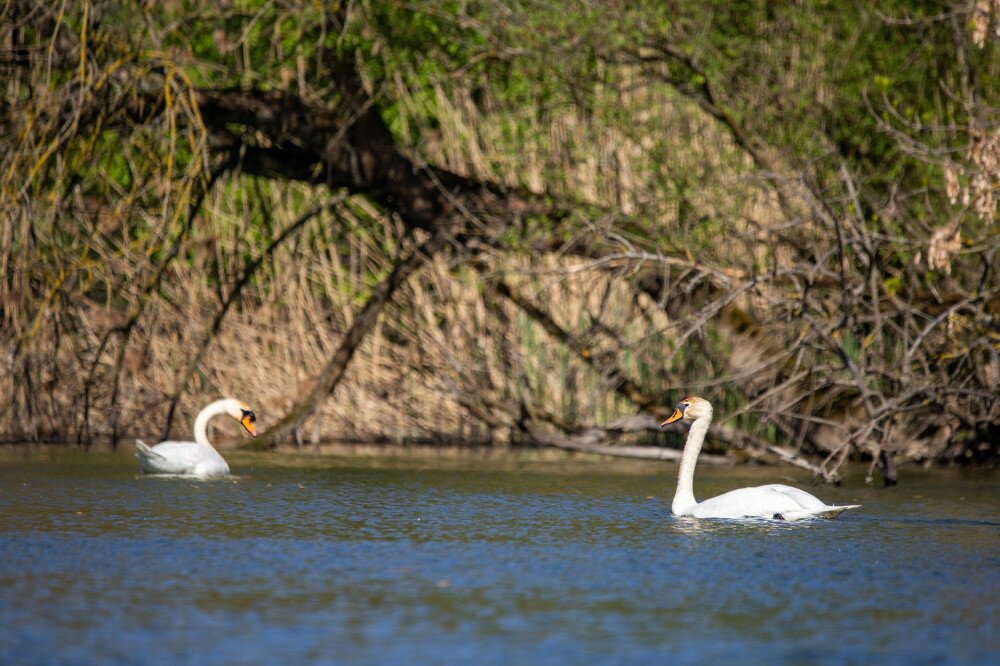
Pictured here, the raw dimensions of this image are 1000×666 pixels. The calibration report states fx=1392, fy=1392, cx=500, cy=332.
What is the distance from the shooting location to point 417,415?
11.5 metres

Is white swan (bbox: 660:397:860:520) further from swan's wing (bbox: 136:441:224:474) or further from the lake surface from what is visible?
swan's wing (bbox: 136:441:224:474)

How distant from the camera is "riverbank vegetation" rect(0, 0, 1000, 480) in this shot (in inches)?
376

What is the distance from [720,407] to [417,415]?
2478 mm

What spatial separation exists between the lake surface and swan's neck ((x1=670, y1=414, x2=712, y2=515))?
16cm

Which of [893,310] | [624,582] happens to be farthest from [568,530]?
[893,310]

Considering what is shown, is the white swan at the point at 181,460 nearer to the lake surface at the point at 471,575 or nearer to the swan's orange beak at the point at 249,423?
the lake surface at the point at 471,575

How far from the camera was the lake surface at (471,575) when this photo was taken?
4.21m

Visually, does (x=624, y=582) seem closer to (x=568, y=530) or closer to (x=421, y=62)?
(x=568, y=530)

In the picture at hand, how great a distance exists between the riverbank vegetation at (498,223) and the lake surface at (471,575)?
1833mm

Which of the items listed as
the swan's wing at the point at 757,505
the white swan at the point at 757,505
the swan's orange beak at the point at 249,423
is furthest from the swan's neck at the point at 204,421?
the swan's wing at the point at 757,505

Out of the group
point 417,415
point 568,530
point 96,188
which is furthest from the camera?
point 96,188

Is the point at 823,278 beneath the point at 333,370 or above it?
above

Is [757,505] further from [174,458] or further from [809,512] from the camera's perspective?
[174,458]

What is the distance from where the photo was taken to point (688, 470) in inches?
288
